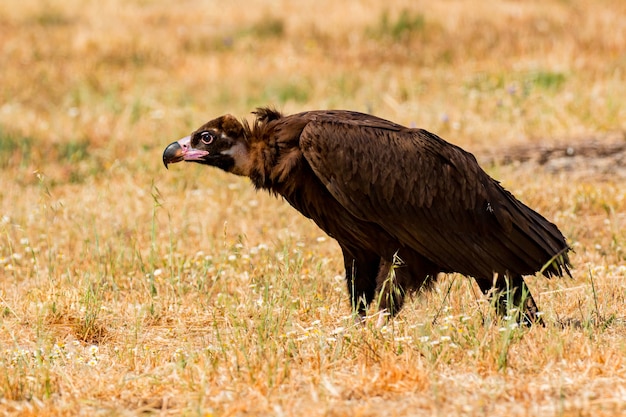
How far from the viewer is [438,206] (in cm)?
539

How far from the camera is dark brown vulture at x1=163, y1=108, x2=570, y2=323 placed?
5.28 m

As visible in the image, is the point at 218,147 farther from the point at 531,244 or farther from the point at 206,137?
the point at 531,244

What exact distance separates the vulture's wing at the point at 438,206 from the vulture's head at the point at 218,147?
52 centimetres

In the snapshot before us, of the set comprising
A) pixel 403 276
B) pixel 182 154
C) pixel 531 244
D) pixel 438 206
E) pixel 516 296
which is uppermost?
pixel 182 154

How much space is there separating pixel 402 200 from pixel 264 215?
10.4ft

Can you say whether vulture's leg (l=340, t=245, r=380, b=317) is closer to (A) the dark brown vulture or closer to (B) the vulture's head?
(A) the dark brown vulture

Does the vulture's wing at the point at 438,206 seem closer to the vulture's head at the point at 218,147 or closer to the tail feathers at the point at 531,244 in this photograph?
the tail feathers at the point at 531,244

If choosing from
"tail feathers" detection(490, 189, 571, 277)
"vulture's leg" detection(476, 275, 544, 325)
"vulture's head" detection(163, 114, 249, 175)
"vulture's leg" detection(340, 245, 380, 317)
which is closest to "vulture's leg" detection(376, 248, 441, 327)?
"vulture's leg" detection(340, 245, 380, 317)

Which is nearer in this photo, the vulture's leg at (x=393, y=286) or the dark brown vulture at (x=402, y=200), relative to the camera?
the dark brown vulture at (x=402, y=200)

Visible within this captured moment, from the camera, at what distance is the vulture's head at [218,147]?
5656mm

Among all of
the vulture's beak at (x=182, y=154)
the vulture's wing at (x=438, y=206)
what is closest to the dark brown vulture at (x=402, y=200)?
the vulture's wing at (x=438, y=206)

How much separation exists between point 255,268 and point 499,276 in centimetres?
175

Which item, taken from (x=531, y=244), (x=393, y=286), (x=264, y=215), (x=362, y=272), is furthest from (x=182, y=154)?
(x=264, y=215)

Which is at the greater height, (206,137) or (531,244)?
(206,137)
